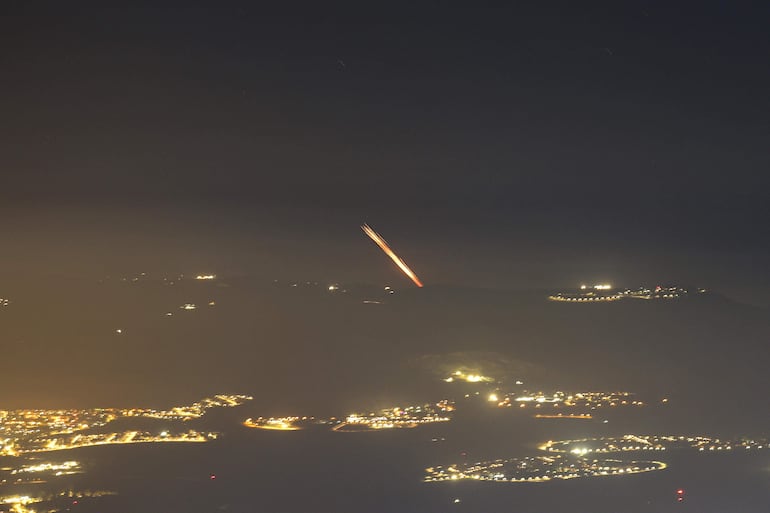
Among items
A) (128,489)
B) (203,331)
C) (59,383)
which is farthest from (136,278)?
(128,489)

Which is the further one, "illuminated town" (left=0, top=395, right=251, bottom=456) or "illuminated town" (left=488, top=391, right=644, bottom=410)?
"illuminated town" (left=488, top=391, right=644, bottom=410)

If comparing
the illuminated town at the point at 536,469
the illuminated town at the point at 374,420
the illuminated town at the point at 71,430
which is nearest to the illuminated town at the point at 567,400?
the illuminated town at the point at 374,420

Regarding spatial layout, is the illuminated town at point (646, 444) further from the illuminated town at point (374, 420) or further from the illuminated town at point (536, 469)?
the illuminated town at point (374, 420)

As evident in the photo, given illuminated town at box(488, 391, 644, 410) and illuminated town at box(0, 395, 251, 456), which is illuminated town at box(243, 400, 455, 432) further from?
illuminated town at box(0, 395, 251, 456)

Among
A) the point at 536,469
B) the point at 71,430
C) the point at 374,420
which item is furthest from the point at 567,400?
the point at 71,430

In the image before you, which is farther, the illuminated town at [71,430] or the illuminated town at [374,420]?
the illuminated town at [374,420]

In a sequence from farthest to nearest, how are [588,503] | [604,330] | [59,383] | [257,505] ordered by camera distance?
[604,330] → [59,383] → [588,503] → [257,505]

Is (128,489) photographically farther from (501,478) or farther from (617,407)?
(617,407)

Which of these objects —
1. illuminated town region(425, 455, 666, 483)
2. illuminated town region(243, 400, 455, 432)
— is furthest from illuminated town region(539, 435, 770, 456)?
illuminated town region(243, 400, 455, 432)

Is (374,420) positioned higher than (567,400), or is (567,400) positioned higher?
(567,400)

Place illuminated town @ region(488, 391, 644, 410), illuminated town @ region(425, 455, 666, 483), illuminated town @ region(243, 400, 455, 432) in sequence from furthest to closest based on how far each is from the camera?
illuminated town @ region(488, 391, 644, 410)
illuminated town @ region(243, 400, 455, 432)
illuminated town @ region(425, 455, 666, 483)

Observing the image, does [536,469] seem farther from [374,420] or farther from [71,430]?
[71,430]
